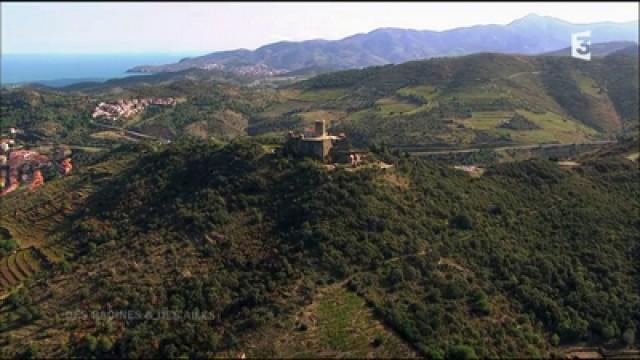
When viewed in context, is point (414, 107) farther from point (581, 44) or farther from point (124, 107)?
point (124, 107)

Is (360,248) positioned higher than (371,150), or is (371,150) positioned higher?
(371,150)

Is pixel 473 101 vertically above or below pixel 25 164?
above

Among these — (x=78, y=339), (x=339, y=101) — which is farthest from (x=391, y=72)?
(x=78, y=339)

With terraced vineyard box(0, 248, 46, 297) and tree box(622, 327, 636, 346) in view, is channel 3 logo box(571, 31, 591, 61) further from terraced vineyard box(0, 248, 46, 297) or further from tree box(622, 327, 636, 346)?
terraced vineyard box(0, 248, 46, 297)

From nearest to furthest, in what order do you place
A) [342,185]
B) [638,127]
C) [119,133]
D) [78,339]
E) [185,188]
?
1. [78,339]
2. [342,185]
3. [185,188]
4. [638,127]
5. [119,133]

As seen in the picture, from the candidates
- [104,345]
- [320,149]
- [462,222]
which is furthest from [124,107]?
[104,345]

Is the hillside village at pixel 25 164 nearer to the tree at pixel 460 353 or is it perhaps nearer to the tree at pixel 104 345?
the tree at pixel 104 345

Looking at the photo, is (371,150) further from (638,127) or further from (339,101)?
(339,101)

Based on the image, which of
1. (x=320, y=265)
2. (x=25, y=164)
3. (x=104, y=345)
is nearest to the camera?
(x=104, y=345)

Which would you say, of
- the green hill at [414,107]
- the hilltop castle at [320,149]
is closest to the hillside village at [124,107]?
the green hill at [414,107]
